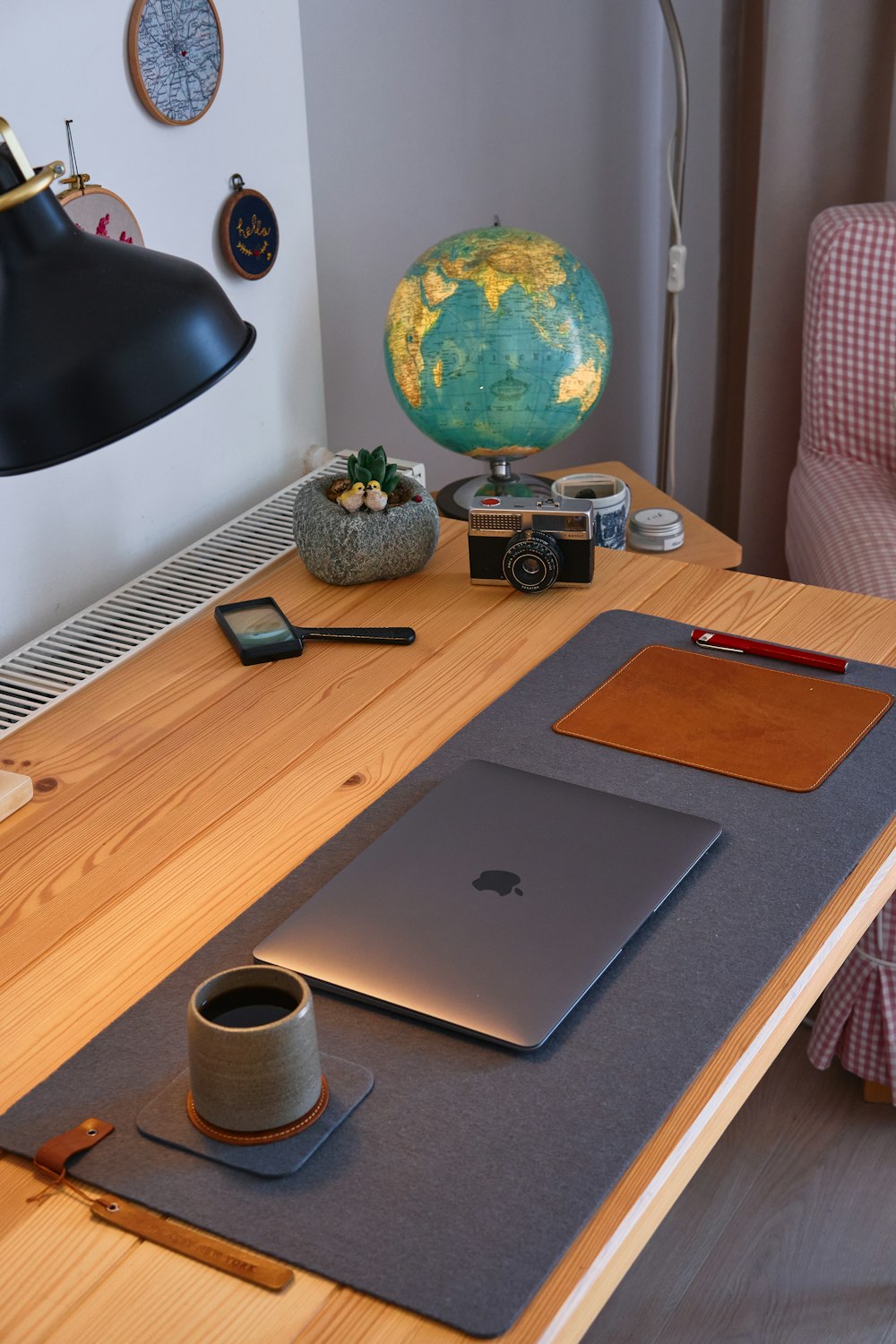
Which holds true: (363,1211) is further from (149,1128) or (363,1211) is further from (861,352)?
(861,352)

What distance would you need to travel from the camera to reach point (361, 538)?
131 centimetres

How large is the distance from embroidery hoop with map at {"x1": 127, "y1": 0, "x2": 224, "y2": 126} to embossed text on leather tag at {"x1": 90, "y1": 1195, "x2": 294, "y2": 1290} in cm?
102

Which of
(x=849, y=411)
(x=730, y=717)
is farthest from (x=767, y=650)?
(x=849, y=411)

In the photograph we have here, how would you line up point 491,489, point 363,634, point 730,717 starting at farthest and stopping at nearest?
point 491,489
point 363,634
point 730,717

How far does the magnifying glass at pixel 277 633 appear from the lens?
4.00 feet

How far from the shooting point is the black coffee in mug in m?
0.72

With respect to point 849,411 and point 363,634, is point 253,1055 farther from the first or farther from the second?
point 849,411

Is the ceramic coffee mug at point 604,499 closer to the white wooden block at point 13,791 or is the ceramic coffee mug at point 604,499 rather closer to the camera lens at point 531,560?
the camera lens at point 531,560

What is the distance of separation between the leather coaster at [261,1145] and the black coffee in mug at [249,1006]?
57mm

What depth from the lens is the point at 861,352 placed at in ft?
6.23

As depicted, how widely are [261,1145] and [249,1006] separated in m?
0.07

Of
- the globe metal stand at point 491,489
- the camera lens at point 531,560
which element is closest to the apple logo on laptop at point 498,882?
the camera lens at point 531,560

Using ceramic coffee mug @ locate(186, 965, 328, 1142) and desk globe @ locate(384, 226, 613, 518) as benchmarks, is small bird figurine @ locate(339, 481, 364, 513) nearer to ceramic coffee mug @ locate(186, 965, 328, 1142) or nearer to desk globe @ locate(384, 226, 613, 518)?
desk globe @ locate(384, 226, 613, 518)

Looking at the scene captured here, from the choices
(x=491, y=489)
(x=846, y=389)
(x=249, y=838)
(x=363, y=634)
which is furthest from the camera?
(x=846, y=389)
